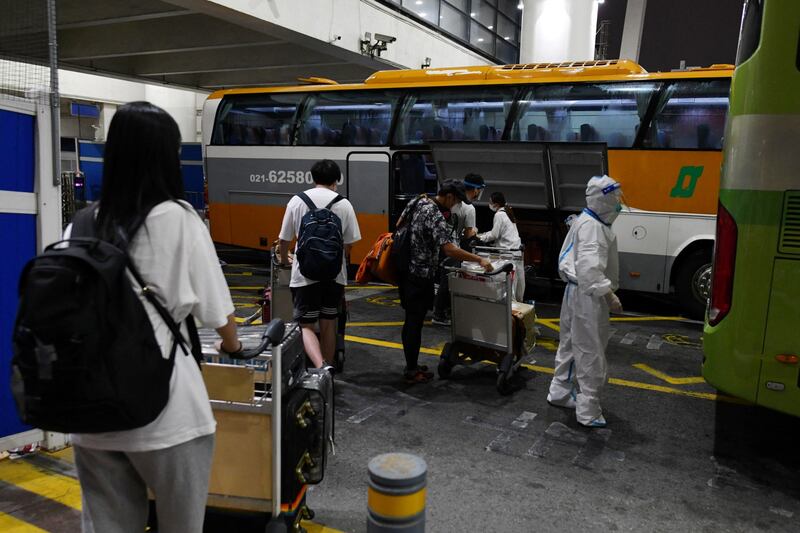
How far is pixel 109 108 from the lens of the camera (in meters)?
22.2

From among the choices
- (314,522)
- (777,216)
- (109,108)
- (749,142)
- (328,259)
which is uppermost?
(109,108)

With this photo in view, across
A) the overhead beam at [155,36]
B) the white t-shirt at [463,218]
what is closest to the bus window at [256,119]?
the overhead beam at [155,36]

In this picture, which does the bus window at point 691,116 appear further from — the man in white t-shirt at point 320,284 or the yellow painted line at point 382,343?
the man in white t-shirt at point 320,284

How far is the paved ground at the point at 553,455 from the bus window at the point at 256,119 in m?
5.99

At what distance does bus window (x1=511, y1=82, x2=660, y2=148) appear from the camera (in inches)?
329

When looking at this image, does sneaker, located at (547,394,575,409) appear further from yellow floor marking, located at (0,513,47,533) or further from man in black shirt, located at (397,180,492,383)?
yellow floor marking, located at (0,513,47,533)

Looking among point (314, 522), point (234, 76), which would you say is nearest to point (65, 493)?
point (314, 522)

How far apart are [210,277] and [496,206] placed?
5954 millimetres

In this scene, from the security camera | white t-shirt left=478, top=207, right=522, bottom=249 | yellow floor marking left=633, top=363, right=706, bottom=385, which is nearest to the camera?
yellow floor marking left=633, top=363, right=706, bottom=385

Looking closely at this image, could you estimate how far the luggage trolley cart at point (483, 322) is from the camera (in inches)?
203

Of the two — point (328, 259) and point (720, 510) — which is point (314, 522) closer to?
point (328, 259)

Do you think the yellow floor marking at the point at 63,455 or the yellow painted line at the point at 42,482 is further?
the yellow floor marking at the point at 63,455

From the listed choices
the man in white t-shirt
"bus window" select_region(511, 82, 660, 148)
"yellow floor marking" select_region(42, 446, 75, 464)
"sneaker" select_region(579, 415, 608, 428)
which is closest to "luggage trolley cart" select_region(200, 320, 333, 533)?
"yellow floor marking" select_region(42, 446, 75, 464)

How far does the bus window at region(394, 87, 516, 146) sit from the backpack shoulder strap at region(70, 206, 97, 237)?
7.93 metres
